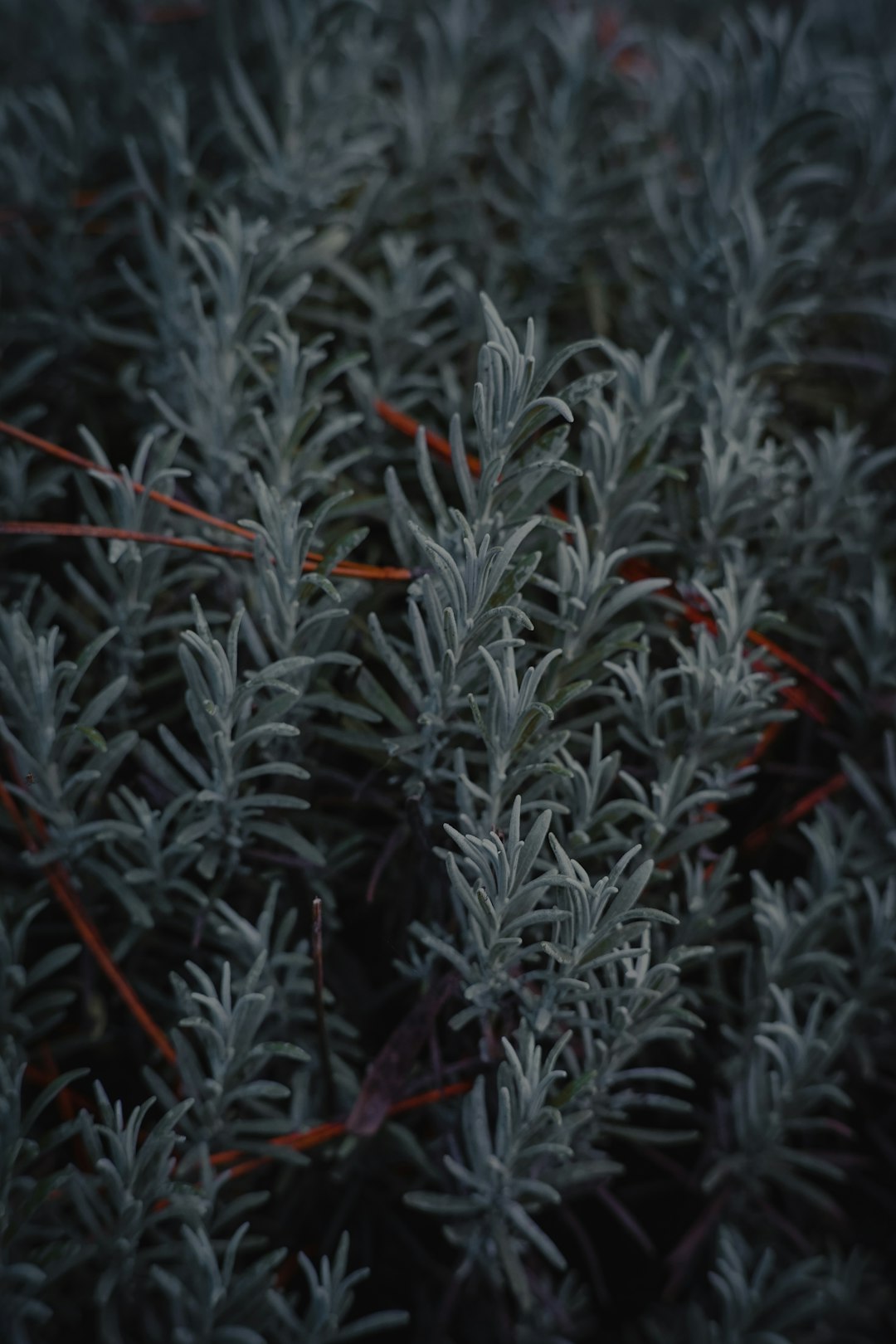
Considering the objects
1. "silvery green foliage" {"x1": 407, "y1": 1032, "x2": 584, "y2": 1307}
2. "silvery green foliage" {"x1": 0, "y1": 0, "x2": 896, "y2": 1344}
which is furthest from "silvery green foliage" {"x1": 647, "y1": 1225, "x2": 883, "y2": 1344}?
"silvery green foliage" {"x1": 407, "y1": 1032, "x2": 584, "y2": 1307}

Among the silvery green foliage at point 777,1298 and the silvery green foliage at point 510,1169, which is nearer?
the silvery green foliage at point 510,1169

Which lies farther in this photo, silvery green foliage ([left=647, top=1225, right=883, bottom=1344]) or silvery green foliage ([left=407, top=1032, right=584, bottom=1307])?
silvery green foliage ([left=647, top=1225, right=883, bottom=1344])

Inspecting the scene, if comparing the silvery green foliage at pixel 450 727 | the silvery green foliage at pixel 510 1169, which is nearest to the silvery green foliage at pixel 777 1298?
the silvery green foliage at pixel 450 727

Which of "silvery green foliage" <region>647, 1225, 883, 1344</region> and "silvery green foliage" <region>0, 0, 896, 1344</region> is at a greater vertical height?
"silvery green foliage" <region>0, 0, 896, 1344</region>

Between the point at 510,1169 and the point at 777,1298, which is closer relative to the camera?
the point at 510,1169

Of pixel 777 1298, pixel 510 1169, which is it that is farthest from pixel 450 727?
pixel 777 1298

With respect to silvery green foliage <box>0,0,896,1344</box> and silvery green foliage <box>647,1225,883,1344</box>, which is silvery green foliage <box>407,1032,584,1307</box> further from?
silvery green foliage <box>647,1225,883,1344</box>

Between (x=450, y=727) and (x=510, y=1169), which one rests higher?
(x=450, y=727)

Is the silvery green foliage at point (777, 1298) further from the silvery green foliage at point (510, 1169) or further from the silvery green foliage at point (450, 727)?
the silvery green foliage at point (510, 1169)

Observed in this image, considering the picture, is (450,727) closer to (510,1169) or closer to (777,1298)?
(510,1169)

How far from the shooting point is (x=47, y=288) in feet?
4.84

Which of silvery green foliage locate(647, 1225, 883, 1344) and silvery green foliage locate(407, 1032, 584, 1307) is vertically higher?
silvery green foliage locate(407, 1032, 584, 1307)

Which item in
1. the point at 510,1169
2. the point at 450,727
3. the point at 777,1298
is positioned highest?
the point at 450,727

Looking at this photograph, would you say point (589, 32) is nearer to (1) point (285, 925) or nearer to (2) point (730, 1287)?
(1) point (285, 925)
